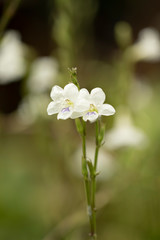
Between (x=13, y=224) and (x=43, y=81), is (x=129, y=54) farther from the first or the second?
(x=13, y=224)

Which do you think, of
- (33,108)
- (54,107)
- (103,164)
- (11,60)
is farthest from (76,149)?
(54,107)

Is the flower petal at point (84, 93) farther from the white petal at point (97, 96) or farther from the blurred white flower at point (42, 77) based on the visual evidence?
the blurred white flower at point (42, 77)

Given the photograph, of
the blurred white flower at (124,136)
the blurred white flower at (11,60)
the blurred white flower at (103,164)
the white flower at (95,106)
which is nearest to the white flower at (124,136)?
the blurred white flower at (124,136)

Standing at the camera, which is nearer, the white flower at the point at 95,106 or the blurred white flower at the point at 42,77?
the white flower at the point at 95,106

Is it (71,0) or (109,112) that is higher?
(71,0)

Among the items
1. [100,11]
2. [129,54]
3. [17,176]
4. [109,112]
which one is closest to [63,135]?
[129,54]

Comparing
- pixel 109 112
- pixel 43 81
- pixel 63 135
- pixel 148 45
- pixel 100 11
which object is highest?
pixel 100 11

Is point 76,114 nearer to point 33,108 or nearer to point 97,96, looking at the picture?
point 97,96
